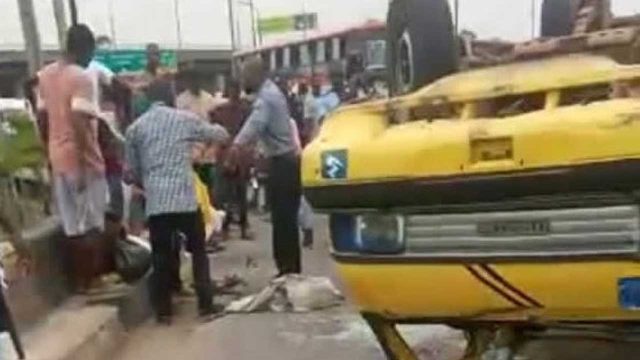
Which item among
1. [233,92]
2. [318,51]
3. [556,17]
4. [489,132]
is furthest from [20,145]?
[318,51]

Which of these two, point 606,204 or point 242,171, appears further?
point 242,171

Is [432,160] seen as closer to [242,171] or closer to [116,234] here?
[116,234]

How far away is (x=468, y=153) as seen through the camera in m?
4.88

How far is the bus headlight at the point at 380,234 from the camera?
16.7 ft

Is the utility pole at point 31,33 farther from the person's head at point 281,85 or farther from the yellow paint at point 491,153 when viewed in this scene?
the yellow paint at point 491,153

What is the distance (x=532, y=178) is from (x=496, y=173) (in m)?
0.13

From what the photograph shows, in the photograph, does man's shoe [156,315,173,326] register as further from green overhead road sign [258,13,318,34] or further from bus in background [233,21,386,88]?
green overhead road sign [258,13,318,34]

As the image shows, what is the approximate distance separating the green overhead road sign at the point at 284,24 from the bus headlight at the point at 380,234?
36256 millimetres

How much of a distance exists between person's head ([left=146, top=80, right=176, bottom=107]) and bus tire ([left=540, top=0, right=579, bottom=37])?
250 centimetres

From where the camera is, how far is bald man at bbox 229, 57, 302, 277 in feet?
31.5

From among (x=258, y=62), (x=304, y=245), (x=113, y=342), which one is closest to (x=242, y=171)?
(x=304, y=245)

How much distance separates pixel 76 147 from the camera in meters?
8.70

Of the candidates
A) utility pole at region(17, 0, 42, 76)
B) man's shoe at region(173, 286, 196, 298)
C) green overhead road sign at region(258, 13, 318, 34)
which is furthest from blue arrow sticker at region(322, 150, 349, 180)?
green overhead road sign at region(258, 13, 318, 34)

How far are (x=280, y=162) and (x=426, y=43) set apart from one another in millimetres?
3127
